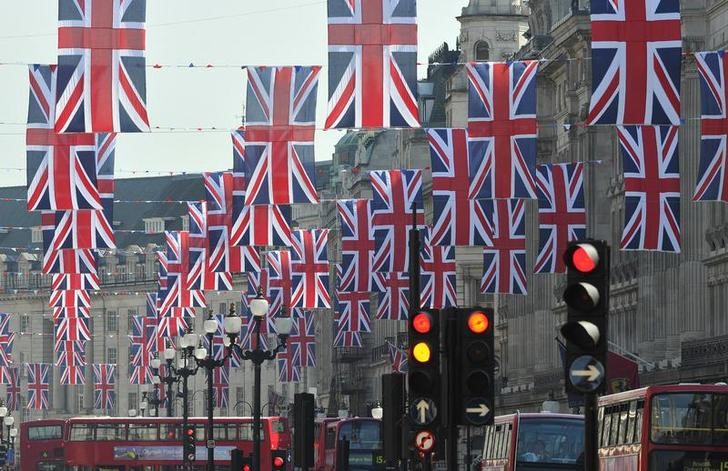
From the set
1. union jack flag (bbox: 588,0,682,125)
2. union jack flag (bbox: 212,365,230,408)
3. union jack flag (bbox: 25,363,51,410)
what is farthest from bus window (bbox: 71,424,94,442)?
union jack flag (bbox: 588,0,682,125)

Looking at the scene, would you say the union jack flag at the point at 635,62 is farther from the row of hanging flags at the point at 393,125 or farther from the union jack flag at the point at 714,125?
the union jack flag at the point at 714,125

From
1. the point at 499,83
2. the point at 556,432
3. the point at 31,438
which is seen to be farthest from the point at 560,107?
the point at 556,432

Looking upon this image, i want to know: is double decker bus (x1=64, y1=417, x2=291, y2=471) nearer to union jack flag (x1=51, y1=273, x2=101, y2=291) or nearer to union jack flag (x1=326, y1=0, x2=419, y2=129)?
union jack flag (x1=51, y1=273, x2=101, y2=291)

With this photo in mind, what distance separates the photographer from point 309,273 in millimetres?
82000

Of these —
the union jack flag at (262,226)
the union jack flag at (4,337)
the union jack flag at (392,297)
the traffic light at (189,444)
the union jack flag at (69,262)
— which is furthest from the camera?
the union jack flag at (4,337)

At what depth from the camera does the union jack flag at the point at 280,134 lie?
51.9 m

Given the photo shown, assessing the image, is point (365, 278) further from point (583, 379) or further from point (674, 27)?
point (583, 379)

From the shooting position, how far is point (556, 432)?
4197 cm

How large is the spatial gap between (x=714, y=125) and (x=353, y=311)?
124 feet

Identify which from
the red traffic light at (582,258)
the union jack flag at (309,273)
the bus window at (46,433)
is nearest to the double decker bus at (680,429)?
the red traffic light at (582,258)

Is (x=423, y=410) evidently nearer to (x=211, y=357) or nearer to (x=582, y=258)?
(x=582, y=258)

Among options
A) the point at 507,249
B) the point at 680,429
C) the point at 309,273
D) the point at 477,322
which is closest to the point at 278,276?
the point at 309,273

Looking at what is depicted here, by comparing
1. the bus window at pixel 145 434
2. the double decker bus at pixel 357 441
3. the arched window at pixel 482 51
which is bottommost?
the bus window at pixel 145 434

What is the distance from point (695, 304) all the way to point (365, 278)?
434 inches
